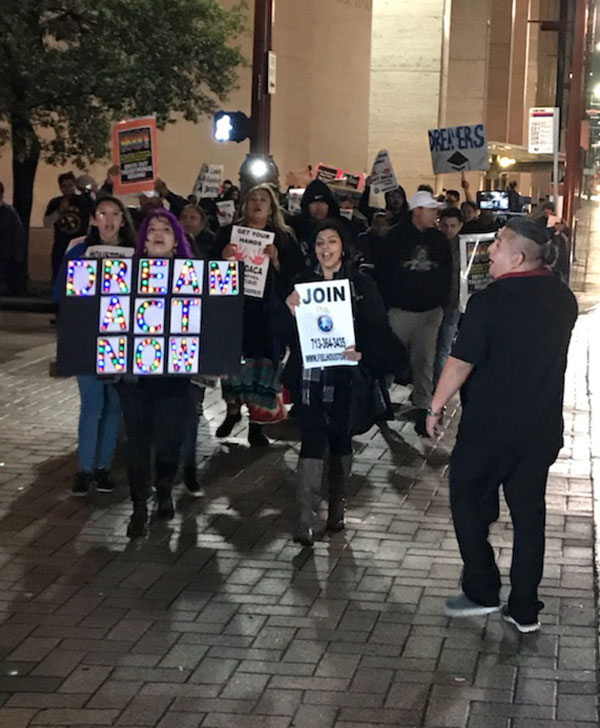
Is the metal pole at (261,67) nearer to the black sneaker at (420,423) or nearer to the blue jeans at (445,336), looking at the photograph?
the blue jeans at (445,336)

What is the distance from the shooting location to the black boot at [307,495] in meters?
7.44

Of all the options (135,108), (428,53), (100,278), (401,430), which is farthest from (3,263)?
(428,53)

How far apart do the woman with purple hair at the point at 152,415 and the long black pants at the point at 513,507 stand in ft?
6.90

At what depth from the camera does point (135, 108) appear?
2084 centimetres

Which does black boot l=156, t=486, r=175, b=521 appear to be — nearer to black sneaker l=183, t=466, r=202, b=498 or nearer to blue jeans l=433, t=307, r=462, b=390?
black sneaker l=183, t=466, r=202, b=498

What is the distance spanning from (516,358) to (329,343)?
1702mm

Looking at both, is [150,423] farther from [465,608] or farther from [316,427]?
[465,608]

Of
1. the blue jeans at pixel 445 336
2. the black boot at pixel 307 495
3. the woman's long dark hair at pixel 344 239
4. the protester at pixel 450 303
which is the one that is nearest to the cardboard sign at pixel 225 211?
the protester at pixel 450 303

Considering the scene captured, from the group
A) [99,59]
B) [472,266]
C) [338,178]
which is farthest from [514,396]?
[338,178]

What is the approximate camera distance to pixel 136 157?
13.6 metres

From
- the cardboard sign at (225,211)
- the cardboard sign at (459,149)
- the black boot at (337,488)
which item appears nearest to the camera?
the black boot at (337,488)

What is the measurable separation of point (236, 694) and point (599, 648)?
5.46 ft

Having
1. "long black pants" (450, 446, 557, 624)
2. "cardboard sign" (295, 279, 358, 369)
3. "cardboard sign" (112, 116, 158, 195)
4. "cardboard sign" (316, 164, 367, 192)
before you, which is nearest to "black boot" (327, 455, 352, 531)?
"cardboard sign" (295, 279, 358, 369)

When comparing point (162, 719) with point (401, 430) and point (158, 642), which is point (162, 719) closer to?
point (158, 642)
